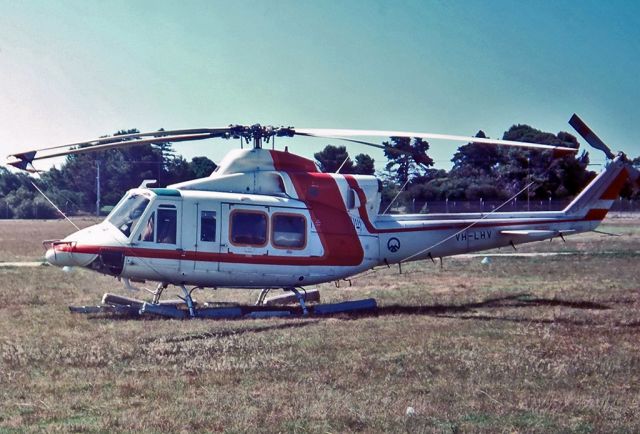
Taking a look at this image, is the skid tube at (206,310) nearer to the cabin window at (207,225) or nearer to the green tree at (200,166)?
the cabin window at (207,225)

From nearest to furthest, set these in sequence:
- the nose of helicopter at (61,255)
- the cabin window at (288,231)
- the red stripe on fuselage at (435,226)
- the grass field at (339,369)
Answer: the grass field at (339,369) → the nose of helicopter at (61,255) → the cabin window at (288,231) → the red stripe on fuselage at (435,226)

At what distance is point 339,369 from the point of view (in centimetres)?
903

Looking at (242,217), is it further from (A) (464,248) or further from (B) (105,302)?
(A) (464,248)

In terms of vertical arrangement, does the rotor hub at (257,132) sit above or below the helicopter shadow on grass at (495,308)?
above

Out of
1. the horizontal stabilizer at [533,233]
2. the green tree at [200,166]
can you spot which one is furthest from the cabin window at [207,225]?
the green tree at [200,166]

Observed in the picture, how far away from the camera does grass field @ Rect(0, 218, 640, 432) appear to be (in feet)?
22.7

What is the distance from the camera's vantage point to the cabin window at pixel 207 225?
14477 millimetres

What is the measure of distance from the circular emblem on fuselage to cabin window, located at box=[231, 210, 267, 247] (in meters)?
3.20

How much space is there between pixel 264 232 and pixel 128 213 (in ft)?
9.13

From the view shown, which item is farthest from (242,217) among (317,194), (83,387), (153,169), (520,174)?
(520,174)

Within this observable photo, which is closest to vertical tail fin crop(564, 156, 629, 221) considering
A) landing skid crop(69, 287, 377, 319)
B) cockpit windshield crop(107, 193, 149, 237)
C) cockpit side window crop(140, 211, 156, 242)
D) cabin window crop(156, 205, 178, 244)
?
landing skid crop(69, 287, 377, 319)

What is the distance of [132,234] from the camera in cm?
1416

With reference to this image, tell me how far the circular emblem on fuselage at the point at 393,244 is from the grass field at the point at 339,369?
47.6 inches

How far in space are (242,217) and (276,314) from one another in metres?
2.12
